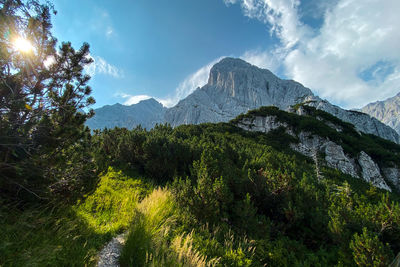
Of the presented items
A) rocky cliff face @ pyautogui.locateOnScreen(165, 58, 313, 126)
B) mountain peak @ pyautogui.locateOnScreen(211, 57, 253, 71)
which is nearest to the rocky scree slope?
rocky cliff face @ pyautogui.locateOnScreen(165, 58, 313, 126)

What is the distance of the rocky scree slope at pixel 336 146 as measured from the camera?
71.2 ft

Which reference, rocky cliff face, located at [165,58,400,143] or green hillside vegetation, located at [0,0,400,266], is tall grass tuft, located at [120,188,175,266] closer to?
green hillside vegetation, located at [0,0,400,266]

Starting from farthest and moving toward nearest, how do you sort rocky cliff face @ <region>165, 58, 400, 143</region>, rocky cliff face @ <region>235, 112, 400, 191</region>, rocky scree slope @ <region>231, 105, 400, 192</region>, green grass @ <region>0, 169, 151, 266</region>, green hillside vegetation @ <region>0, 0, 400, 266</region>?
rocky cliff face @ <region>165, 58, 400, 143</region> < rocky scree slope @ <region>231, 105, 400, 192</region> < rocky cliff face @ <region>235, 112, 400, 191</region> < green hillside vegetation @ <region>0, 0, 400, 266</region> < green grass @ <region>0, 169, 151, 266</region>

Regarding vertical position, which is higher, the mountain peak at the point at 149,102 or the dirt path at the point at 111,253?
the mountain peak at the point at 149,102

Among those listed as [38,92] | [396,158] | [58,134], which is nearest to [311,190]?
[58,134]

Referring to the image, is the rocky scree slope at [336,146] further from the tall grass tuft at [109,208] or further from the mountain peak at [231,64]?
the mountain peak at [231,64]

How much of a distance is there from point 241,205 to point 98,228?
12.0 ft

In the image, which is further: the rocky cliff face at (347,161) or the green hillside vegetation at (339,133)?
the green hillside vegetation at (339,133)

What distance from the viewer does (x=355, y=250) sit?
9.14 feet

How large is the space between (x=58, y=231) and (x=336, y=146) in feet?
103

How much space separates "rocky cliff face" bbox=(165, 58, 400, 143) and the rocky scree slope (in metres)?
70.3

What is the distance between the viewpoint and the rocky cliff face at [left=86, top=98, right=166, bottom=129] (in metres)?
154

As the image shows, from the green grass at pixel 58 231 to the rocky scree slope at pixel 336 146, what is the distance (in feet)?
64.0

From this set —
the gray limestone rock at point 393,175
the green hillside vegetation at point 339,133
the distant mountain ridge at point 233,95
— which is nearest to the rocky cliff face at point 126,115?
the distant mountain ridge at point 233,95
